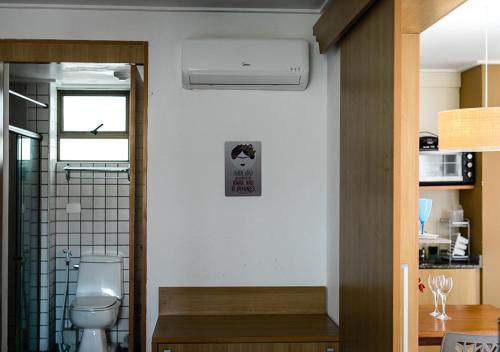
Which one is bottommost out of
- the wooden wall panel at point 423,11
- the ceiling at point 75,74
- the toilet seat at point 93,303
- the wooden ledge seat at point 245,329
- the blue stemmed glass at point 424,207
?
the toilet seat at point 93,303

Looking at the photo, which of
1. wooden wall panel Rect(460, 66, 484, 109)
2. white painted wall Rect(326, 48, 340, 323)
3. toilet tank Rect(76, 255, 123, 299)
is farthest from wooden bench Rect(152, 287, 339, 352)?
wooden wall panel Rect(460, 66, 484, 109)

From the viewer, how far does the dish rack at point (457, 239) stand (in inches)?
177

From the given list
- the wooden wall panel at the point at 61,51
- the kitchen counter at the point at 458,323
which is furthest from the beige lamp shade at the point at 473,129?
the wooden wall panel at the point at 61,51

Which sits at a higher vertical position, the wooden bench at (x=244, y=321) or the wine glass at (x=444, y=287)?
the wine glass at (x=444, y=287)

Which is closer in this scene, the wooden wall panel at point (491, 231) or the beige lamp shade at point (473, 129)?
the beige lamp shade at point (473, 129)

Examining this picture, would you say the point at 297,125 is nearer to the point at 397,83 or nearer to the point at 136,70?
the point at 136,70

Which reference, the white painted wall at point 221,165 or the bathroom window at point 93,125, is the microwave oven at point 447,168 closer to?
the white painted wall at point 221,165

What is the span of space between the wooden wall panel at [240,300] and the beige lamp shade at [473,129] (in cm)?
121

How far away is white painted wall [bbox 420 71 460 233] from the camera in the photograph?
480cm

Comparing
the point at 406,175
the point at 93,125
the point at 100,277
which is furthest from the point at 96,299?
the point at 406,175

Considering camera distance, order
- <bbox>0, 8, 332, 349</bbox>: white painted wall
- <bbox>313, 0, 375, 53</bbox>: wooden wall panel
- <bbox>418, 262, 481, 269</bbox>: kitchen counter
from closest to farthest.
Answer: <bbox>313, 0, 375, 53</bbox>: wooden wall panel < <bbox>0, 8, 332, 349</bbox>: white painted wall < <bbox>418, 262, 481, 269</bbox>: kitchen counter

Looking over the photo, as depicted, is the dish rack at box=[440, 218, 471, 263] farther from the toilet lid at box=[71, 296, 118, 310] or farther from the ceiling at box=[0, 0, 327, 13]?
the toilet lid at box=[71, 296, 118, 310]

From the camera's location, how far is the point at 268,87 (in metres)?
3.24

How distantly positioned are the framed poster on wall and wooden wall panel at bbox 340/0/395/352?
62 centimetres
